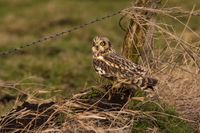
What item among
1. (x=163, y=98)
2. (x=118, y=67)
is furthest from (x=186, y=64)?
(x=118, y=67)

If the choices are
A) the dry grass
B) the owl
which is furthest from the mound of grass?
the dry grass

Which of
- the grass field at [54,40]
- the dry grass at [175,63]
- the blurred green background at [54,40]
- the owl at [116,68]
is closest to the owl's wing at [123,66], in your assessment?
the owl at [116,68]

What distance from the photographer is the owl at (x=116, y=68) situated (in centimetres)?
778

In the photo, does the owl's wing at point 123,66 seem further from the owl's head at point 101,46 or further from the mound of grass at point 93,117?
the mound of grass at point 93,117

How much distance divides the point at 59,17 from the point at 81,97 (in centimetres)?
991

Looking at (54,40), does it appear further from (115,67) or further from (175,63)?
(115,67)

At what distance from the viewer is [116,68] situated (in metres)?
7.78

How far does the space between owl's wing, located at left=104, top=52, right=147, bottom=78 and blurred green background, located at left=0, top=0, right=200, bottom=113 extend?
1.74 meters

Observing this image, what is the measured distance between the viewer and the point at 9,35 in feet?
54.6

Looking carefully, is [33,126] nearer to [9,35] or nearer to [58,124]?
[58,124]

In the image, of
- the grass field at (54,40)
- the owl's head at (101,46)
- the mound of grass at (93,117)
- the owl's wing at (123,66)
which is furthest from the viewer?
the grass field at (54,40)

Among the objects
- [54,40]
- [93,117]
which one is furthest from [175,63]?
[54,40]

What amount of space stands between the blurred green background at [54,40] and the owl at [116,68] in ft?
5.77

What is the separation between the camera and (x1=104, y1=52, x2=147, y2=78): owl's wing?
7.78 meters
